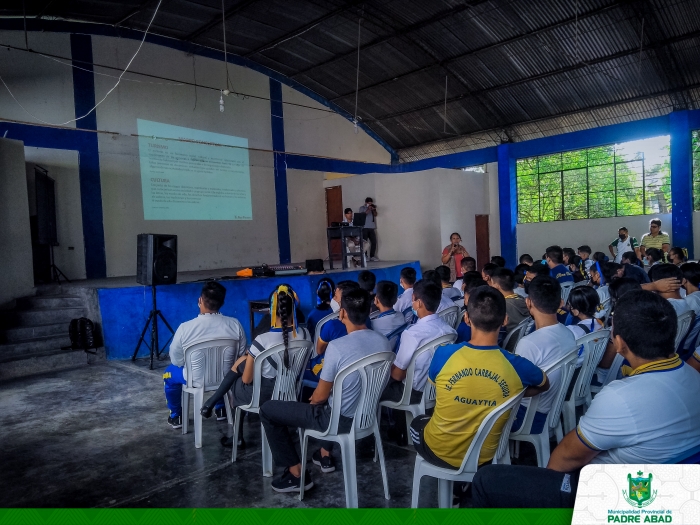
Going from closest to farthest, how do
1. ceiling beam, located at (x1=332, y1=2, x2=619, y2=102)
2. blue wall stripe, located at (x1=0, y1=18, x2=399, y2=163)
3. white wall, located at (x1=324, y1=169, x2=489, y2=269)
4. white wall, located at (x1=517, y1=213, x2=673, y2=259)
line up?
1. blue wall stripe, located at (x1=0, y1=18, x2=399, y2=163)
2. ceiling beam, located at (x1=332, y1=2, x2=619, y2=102)
3. white wall, located at (x1=324, y1=169, x2=489, y2=269)
4. white wall, located at (x1=517, y1=213, x2=673, y2=259)

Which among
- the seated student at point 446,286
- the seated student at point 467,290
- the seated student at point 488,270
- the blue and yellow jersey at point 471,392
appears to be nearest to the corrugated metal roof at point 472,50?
the seated student at point 488,270

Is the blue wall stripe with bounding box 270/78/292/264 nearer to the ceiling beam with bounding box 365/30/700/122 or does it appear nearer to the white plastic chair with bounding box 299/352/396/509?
the ceiling beam with bounding box 365/30/700/122

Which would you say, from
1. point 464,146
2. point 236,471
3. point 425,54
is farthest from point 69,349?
point 464,146

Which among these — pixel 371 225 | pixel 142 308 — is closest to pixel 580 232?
pixel 371 225

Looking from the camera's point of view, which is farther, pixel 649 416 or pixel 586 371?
pixel 586 371

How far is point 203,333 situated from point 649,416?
98.9 inches

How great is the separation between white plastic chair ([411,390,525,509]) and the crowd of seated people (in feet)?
0.08

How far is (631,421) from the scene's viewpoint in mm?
1253

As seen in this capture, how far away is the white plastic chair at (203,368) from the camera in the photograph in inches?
116

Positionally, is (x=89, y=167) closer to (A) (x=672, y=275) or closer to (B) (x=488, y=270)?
(B) (x=488, y=270)

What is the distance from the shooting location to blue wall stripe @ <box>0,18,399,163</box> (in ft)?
26.0

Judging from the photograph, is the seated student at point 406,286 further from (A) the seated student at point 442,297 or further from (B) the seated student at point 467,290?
(B) the seated student at point 467,290

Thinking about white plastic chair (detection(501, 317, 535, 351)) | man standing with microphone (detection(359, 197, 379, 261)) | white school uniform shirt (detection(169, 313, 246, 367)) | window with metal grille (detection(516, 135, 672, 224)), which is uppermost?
window with metal grille (detection(516, 135, 672, 224))

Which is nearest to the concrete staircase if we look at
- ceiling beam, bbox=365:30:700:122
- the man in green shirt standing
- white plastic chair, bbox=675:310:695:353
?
white plastic chair, bbox=675:310:695:353
